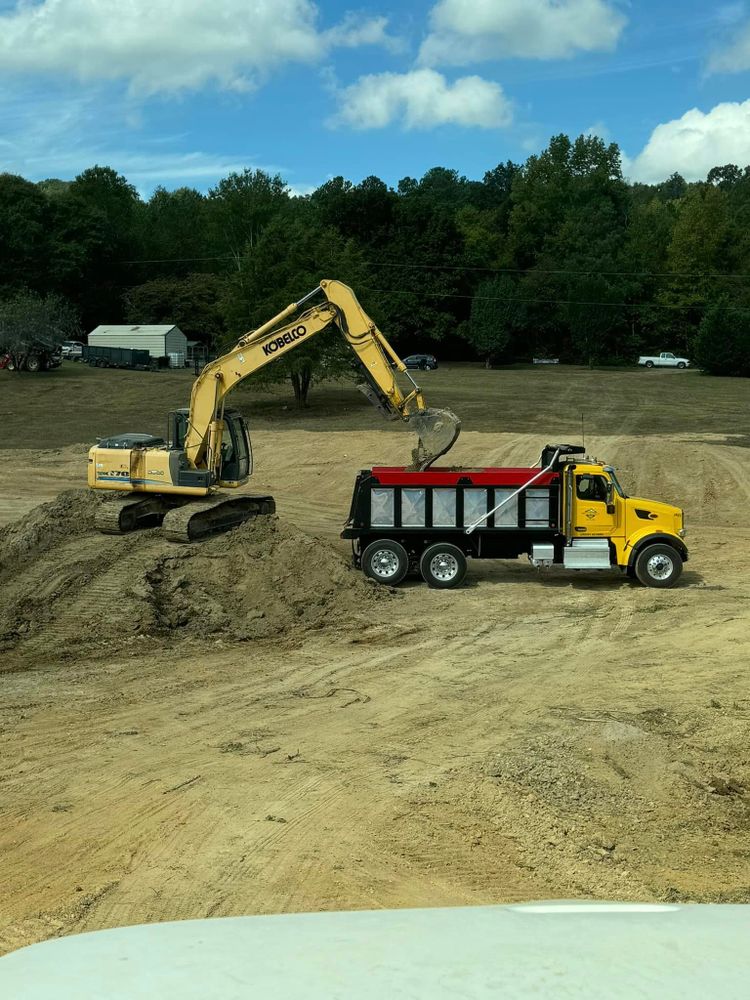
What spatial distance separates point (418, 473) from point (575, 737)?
8.55m

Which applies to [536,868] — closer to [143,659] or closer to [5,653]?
[143,659]

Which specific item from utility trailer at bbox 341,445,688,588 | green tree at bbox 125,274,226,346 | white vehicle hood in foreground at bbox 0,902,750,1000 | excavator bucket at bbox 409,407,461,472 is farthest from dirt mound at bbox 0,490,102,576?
green tree at bbox 125,274,226,346

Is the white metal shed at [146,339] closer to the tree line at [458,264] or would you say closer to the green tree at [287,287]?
the tree line at [458,264]

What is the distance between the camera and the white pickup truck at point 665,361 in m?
81.2

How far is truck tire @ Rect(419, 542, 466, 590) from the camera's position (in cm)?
1936

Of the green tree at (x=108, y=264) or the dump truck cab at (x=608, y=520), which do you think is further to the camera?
the green tree at (x=108, y=264)

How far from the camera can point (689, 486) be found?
3052 cm

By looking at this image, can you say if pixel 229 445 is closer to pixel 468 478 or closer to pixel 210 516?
pixel 210 516

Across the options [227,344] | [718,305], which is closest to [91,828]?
[227,344]

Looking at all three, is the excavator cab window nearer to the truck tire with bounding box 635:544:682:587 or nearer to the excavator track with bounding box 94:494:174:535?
the excavator track with bounding box 94:494:174:535

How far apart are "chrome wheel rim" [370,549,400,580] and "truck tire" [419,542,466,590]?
50 cm

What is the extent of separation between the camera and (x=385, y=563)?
1942 cm

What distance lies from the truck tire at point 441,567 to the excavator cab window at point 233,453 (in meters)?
4.57

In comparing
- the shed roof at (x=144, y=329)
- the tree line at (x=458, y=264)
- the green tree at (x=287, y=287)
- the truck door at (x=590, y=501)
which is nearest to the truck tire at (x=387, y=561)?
the truck door at (x=590, y=501)
